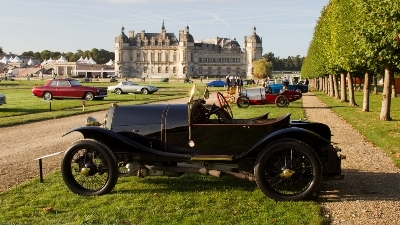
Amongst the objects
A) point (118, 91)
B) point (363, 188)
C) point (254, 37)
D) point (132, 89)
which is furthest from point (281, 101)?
point (254, 37)

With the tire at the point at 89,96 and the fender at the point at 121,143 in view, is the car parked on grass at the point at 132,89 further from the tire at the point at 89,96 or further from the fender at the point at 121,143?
the fender at the point at 121,143

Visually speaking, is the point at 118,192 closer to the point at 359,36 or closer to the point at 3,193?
the point at 3,193

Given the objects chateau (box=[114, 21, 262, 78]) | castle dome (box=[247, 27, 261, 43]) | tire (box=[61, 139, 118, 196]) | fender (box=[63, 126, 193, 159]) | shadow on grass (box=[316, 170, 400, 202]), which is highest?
castle dome (box=[247, 27, 261, 43])

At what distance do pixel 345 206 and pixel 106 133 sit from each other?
3614mm

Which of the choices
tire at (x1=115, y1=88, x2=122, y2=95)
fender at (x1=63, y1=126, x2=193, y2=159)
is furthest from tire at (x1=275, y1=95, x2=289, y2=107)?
tire at (x1=115, y1=88, x2=122, y2=95)

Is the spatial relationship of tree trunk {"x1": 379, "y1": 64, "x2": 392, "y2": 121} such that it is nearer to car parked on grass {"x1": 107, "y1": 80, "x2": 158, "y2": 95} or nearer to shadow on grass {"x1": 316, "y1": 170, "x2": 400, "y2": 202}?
shadow on grass {"x1": 316, "y1": 170, "x2": 400, "y2": 202}

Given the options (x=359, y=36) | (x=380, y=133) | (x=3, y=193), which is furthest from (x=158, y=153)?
(x=359, y=36)

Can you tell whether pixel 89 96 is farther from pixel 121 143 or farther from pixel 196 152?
pixel 196 152

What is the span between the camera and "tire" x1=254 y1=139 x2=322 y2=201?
674 cm

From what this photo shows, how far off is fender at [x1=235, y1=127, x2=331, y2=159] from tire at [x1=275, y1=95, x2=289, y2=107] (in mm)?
18794

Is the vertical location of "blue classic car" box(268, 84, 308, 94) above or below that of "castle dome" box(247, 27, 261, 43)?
below

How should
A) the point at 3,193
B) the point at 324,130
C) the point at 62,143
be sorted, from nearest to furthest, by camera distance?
the point at 3,193 < the point at 324,130 < the point at 62,143

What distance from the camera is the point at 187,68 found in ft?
567

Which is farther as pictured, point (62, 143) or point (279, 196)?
point (62, 143)
